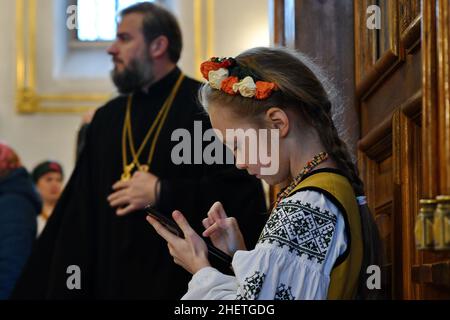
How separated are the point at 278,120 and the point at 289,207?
0.81 ft

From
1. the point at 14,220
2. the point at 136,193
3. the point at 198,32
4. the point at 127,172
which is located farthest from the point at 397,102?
the point at 198,32

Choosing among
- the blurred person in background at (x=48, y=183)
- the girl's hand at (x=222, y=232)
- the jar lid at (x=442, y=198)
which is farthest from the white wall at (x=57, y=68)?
the jar lid at (x=442, y=198)

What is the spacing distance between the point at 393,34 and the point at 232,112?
0.43 metres

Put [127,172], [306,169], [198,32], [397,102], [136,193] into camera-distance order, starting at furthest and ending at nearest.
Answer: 1. [198,32]
2. [127,172]
3. [136,193]
4. [397,102]
5. [306,169]

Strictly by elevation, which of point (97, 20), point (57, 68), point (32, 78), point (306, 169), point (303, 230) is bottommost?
point (303, 230)

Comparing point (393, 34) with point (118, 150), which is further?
point (118, 150)

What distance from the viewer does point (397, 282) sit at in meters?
2.13

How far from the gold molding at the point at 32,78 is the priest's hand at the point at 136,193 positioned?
5.48 meters

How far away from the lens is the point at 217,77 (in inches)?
81.9

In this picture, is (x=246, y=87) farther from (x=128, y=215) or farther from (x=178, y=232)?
(x=128, y=215)

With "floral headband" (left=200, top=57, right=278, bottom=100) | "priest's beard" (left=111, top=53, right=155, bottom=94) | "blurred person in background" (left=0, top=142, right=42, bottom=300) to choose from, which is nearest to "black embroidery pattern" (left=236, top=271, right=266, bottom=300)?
"floral headband" (left=200, top=57, right=278, bottom=100)

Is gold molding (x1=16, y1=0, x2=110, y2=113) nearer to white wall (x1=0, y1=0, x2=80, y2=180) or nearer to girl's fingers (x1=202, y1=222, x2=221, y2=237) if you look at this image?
white wall (x1=0, y1=0, x2=80, y2=180)

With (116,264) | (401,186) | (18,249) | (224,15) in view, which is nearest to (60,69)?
(224,15)
